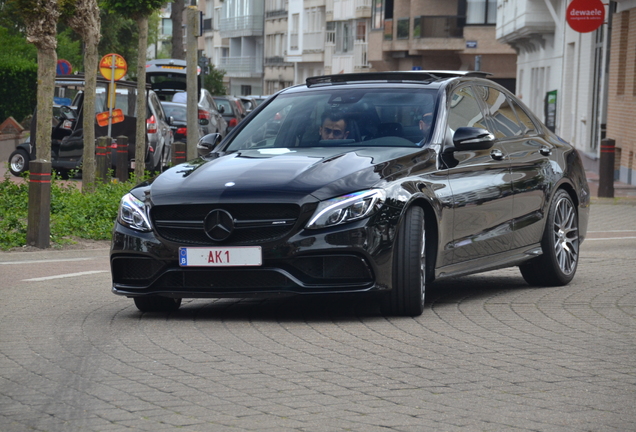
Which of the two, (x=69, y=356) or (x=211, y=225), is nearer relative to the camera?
(x=69, y=356)

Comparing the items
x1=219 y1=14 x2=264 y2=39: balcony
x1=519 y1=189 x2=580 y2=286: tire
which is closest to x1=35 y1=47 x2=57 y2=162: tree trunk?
x1=519 y1=189 x2=580 y2=286: tire

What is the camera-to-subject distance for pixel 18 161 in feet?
87.5

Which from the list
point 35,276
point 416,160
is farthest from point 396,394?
point 35,276

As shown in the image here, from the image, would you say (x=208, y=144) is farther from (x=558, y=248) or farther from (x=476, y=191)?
(x=558, y=248)

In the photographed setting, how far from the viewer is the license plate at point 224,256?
747 cm

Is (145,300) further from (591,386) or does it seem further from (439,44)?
(439,44)

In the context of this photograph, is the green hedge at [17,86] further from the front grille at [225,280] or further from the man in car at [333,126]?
the front grille at [225,280]

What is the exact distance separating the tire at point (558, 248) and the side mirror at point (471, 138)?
1373 mm

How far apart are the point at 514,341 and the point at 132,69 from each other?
2542 inches

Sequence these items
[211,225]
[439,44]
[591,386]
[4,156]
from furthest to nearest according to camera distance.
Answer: [439,44] < [4,156] < [211,225] < [591,386]

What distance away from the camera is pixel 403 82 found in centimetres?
909

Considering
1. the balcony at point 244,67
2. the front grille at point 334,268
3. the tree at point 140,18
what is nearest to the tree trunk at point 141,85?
the tree at point 140,18

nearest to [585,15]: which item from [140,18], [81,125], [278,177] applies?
[140,18]

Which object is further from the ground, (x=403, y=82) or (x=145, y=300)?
(x=403, y=82)
